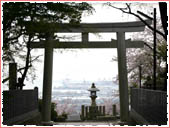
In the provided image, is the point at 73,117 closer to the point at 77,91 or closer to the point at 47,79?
the point at 77,91

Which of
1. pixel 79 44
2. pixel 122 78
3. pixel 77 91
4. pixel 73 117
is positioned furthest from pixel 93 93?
pixel 122 78

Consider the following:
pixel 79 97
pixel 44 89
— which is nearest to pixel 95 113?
pixel 79 97

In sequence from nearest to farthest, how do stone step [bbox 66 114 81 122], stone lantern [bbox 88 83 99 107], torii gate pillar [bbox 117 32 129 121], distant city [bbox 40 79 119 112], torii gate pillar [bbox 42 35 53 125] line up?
distant city [bbox 40 79 119 112] < torii gate pillar [bbox 42 35 53 125] < stone lantern [bbox 88 83 99 107] < stone step [bbox 66 114 81 122] < torii gate pillar [bbox 117 32 129 121]

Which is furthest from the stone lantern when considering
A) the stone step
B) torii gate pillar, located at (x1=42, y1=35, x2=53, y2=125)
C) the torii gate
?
torii gate pillar, located at (x1=42, y1=35, x2=53, y2=125)

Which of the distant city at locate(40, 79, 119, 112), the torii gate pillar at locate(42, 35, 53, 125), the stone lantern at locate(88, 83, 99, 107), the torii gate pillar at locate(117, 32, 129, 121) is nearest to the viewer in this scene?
the distant city at locate(40, 79, 119, 112)

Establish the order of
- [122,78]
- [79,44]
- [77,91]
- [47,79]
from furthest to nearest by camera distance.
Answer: [122,78] < [79,44] < [47,79] < [77,91]

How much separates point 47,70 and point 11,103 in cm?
89

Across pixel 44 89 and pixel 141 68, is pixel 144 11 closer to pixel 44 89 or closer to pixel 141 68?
pixel 141 68

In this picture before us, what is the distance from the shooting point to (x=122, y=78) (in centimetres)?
598

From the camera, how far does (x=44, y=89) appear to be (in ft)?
14.9

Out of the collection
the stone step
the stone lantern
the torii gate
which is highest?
the torii gate

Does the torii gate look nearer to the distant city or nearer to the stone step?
the distant city

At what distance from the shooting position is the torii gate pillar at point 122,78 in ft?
17.5

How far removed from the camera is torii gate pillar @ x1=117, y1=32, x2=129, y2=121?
5.33 metres
